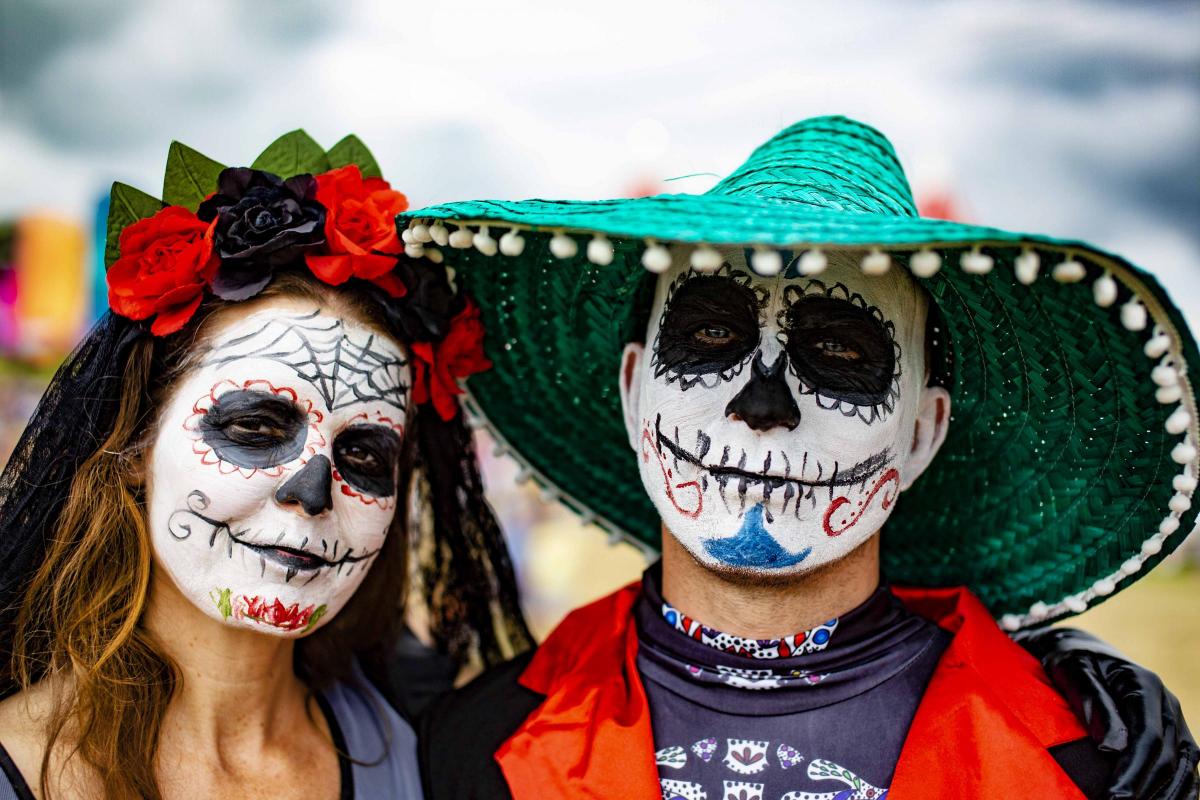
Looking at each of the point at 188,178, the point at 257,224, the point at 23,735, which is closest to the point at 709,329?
Answer: the point at 257,224

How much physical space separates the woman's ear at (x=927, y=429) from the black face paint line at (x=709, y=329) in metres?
0.44

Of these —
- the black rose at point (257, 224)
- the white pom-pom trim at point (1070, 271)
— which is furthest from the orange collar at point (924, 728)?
the black rose at point (257, 224)

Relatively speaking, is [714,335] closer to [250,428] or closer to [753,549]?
[753,549]

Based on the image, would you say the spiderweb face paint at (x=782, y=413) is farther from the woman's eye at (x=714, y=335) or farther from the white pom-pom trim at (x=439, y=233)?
the white pom-pom trim at (x=439, y=233)

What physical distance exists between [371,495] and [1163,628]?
6.66 metres

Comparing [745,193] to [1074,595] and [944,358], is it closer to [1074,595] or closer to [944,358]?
[944,358]

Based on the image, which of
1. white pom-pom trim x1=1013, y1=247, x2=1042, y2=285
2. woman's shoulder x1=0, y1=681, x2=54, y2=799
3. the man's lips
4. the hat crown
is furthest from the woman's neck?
white pom-pom trim x1=1013, y1=247, x2=1042, y2=285

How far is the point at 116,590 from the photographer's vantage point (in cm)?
227

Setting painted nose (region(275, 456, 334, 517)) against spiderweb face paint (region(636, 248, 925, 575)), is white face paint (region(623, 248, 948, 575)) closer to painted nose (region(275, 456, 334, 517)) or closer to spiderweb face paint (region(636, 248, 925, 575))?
spiderweb face paint (region(636, 248, 925, 575))

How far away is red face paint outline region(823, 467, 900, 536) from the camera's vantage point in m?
2.11

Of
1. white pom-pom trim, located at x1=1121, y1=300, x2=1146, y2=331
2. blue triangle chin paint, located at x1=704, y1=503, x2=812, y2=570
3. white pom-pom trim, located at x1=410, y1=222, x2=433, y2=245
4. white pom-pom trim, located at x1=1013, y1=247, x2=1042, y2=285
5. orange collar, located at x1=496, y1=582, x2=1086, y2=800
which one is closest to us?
white pom-pom trim, located at x1=1013, y1=247, x2=1042, y2=285

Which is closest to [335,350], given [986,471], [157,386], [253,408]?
[253,408]

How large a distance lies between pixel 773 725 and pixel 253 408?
122 cm

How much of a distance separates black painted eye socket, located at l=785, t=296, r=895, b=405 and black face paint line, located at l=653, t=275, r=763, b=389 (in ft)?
0.28
